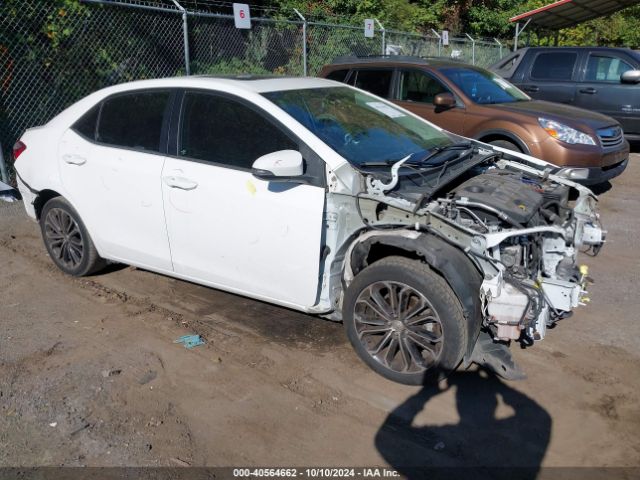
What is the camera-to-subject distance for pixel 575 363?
153 inches

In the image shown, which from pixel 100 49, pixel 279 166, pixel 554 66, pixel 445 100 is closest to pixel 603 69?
pixel 554 66

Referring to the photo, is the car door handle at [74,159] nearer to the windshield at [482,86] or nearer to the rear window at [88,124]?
the rear window at [88,124]

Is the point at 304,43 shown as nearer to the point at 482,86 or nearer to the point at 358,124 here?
the point at 482,86

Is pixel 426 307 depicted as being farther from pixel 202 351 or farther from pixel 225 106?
pixel 225 106

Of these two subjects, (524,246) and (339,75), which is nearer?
(524,246)

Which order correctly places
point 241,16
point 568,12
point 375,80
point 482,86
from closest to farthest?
point 482,86 → point 375,80 → point 241,16 → point 568,12

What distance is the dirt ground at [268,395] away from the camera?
3109 mm

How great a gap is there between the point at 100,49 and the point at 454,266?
8.29 meters

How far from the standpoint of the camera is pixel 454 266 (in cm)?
341

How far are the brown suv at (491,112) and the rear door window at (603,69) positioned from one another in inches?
102

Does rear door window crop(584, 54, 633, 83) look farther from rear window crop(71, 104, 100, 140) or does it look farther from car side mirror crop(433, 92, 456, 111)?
rear window crop(71, 104, 100, 140)

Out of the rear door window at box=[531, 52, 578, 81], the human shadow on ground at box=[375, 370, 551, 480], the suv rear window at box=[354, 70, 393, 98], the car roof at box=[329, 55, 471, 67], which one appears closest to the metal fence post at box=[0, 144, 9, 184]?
the car roof at box=[329, 55, 471, 67]

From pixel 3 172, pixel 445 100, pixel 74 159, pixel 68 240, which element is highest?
pixel 445 100

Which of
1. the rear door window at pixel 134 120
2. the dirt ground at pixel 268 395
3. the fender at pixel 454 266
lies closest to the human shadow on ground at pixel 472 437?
the dirt ground at pixel 268 395
